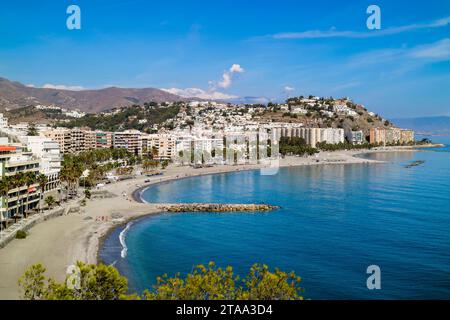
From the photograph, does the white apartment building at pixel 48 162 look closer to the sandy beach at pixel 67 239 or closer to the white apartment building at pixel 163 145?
the sandy beach at pixel 67 239

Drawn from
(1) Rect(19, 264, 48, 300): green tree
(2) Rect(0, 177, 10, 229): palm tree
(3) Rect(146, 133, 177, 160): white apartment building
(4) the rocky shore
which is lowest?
(4) the rocky shore

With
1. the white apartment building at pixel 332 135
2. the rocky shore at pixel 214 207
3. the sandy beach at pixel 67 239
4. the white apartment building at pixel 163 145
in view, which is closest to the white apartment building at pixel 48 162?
the sandy beach at pixel 67 239

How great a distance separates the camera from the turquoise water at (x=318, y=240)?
21.7 m

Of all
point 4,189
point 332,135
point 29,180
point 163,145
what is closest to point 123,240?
point 4,189

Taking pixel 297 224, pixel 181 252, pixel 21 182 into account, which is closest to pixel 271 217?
pixel 297 224

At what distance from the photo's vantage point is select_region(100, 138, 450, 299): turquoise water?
2172 centimetres

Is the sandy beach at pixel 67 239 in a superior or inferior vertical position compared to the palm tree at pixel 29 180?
inferior

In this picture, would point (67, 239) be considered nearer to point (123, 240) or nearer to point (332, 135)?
point (123, 240)

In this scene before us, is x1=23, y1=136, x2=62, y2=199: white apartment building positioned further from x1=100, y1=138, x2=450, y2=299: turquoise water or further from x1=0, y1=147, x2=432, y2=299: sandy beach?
x1=100, y1=138, x2=450, y2=299: turquoise water

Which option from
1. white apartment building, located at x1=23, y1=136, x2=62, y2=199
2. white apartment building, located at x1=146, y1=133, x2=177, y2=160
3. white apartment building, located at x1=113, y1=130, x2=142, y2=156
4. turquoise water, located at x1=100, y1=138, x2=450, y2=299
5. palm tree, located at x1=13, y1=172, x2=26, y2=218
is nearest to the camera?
turquoise water, located at x1=100, y1=138, x2=450, y2=299

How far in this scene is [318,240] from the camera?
1168 inches

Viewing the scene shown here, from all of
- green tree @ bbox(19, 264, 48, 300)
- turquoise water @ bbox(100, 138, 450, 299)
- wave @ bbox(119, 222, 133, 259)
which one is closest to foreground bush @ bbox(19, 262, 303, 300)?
green tree @ bbox(19, 264, 48, 300)
